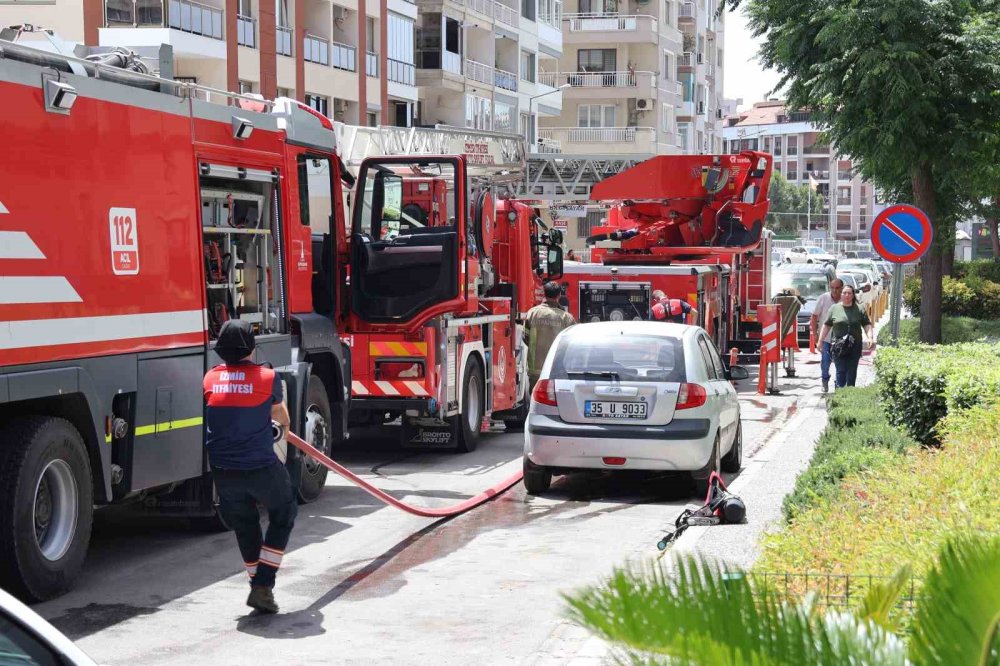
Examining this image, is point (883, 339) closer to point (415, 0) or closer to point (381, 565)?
point (381, 565)

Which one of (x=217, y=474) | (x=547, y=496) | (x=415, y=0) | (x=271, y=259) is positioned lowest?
(x=547, y=496)

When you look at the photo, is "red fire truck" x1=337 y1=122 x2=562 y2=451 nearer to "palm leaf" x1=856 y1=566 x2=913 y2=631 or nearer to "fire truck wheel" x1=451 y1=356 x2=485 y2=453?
"fire truck wheel" x1=451 y1=356 x2=485 y2=453

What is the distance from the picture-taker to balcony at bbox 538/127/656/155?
3078 inches

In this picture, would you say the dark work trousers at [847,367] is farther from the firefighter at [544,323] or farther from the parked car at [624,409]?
the parked car at [624,409]

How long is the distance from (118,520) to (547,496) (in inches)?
141

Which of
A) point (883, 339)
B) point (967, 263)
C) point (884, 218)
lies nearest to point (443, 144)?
point (884, 218)

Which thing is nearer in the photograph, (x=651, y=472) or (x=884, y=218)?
(x=651, y=472)

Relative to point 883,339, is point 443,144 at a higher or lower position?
higher

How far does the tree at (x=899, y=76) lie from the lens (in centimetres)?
2086

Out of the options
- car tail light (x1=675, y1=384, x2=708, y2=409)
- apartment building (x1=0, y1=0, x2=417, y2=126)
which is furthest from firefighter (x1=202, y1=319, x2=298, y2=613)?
apartment building (x1=0, y1=0, x2=417, y2=126)

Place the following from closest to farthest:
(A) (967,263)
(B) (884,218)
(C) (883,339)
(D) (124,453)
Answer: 1. (D) (124,453)
2. (B) (884,218)
3. (C) (883,339)
4. (A) (967,263)

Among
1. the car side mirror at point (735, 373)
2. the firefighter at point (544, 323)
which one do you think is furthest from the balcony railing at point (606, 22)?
the car side mirror at point (735, 373)

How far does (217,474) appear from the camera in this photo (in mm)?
8211

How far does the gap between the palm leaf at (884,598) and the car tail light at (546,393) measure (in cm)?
846
